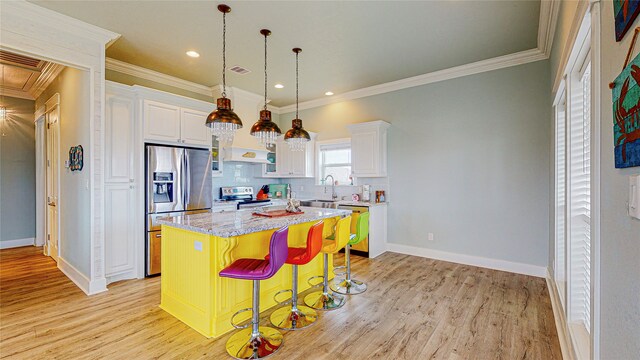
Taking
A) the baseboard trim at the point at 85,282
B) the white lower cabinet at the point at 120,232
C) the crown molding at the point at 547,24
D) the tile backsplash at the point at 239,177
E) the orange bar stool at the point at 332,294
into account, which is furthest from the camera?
the tile backsplash at the point at 239,177

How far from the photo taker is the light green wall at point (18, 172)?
521cm

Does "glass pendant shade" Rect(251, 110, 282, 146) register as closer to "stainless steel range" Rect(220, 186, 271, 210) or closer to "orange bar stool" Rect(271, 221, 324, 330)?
"orange bar stool" Rect(271, 221, 324, 330)

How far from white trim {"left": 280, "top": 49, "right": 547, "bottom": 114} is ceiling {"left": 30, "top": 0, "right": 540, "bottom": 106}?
0.13m

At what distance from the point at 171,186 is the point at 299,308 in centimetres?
251

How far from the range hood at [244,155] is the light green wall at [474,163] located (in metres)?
2.14

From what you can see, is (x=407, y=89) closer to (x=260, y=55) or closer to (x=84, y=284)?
(x=260, y=55)

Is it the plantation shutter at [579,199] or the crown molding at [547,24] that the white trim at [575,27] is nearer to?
the plantation shutter at [579,199]

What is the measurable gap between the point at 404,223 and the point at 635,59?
14.0 feet

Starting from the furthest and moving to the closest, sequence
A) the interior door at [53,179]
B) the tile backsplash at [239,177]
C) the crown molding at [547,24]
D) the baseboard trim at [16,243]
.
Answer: the tile backsplash at [239,177], the baseboard trim at [16,243], the interior door at [53,179], the crown molding at [547,24]

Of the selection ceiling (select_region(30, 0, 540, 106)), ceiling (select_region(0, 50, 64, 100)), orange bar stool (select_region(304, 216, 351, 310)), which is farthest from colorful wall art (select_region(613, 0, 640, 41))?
ceiling (select_region(0, 50, 64, 100))

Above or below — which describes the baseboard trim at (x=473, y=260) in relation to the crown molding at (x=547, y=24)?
below

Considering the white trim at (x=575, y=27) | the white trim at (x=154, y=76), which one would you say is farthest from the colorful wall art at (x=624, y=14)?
the white trim at (x=154, y=76)

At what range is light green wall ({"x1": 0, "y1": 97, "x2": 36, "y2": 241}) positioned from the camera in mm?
5211

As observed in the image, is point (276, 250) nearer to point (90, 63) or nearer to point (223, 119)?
point (223, 119)
